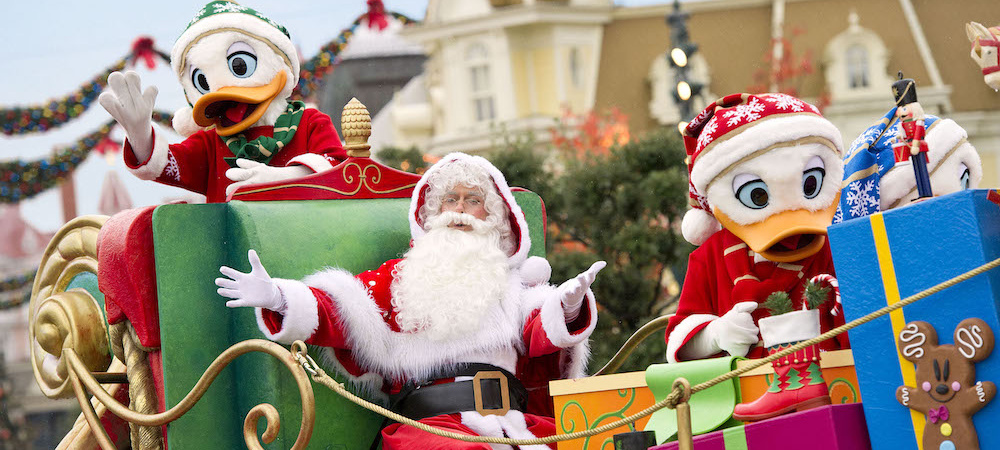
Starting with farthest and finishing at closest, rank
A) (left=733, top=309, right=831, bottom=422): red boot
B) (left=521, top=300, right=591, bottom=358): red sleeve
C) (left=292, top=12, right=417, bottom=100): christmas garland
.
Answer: (left=292, top=12, right=417, bottom=100): christmas garland, (left=521, top=300, right=591, bottom=358): red sleeve, (left=733, top=309, right=831, bottom=422): red boot

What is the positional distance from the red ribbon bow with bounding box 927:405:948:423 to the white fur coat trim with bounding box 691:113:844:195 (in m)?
1.13

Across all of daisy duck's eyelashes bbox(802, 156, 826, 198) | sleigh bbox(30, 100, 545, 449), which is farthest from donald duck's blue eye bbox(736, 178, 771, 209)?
sleigh bbox(30, 100, 545, 449)

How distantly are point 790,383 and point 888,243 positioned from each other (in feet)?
1.38

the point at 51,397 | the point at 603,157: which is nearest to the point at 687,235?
the point at 51,397

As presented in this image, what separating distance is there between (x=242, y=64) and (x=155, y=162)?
19.1 inches

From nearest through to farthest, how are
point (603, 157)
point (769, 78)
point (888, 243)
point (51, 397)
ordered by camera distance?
point (888, 243)
point (51, 397)
point (603, 157)
point (769, 78)

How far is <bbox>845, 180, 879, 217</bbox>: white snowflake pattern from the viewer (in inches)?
151

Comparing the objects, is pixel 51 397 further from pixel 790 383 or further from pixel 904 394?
pixel 904 394

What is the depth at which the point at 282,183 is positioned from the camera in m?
4.27

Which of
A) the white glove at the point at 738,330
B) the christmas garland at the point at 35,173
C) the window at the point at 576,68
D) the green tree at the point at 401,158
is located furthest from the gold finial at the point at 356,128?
the window at the point at 576,68

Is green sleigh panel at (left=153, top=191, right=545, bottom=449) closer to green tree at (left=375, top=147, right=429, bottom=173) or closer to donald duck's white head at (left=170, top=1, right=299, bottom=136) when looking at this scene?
donald duck's white head at (left=170, top=1, right=299, bottom=136)

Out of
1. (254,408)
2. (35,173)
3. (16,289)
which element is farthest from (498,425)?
(16,289)

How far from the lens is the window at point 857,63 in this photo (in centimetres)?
1753

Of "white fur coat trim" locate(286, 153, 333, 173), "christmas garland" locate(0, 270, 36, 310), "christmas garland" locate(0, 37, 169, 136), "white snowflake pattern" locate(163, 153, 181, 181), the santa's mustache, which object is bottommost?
the santa's mustache
